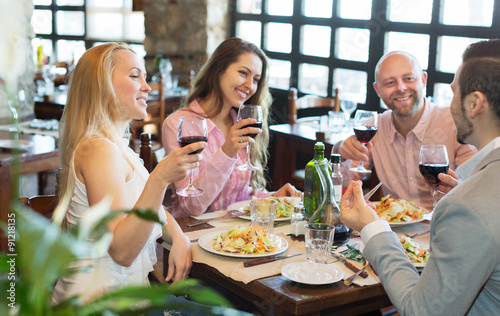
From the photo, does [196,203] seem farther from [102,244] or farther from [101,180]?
[102,244]

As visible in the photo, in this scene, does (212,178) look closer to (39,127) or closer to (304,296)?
(304,296)

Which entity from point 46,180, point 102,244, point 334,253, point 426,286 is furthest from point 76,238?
point 46,180

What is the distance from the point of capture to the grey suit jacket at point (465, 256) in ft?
3.71

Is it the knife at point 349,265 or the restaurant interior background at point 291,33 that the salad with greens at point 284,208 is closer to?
the knife at point 349,265

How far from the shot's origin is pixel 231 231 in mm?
1663

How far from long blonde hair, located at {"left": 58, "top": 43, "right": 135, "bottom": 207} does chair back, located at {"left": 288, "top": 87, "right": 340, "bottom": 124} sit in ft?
8.44

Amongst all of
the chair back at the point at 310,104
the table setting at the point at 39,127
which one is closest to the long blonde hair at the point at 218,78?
the table setting at the point at 39,127

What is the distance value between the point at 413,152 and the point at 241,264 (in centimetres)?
126

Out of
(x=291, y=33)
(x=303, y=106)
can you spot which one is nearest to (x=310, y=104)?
(x=303, y=106)

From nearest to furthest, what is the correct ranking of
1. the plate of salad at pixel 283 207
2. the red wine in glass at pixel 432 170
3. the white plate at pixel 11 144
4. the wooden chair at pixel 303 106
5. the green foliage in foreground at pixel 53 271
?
the green foliage in foreground at pixel 53 271, the red wine in glass at pixel 432 170, the plate of salad at pixel 283 207, the white plate at pixel 11 144, the wooden chair at pixel 303 106

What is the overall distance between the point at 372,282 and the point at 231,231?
0.44 metres

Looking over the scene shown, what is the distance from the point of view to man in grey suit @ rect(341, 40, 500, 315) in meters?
1.14

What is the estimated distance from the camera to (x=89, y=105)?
1693 mm

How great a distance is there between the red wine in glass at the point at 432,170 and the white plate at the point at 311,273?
53 centimetres
